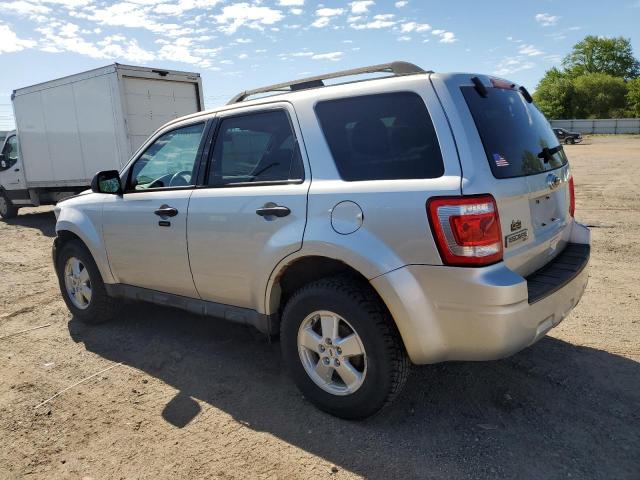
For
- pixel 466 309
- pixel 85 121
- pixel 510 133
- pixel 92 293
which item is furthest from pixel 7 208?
pixel 466 309

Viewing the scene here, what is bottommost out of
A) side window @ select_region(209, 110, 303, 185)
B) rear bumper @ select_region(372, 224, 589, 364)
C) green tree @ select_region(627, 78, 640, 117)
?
rear bumper @ select_region(372, 224, 589, 364)

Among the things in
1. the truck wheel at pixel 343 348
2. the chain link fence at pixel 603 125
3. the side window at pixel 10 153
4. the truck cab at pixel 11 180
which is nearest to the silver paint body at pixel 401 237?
the truck wheel at pixel 343 348

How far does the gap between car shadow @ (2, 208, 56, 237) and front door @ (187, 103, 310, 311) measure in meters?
8.67

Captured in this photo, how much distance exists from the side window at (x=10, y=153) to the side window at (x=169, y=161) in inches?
448

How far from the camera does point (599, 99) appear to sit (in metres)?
73.3

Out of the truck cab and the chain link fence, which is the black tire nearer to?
the truck cab

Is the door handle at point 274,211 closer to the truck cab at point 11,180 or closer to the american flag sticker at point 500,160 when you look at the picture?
the american flag sticker at point 500,160

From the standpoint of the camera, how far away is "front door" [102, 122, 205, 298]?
12.2 ft

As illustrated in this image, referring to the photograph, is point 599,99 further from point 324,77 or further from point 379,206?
point 379,206

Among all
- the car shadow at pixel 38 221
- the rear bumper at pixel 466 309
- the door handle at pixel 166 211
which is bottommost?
the car shadow at pixel 38 221

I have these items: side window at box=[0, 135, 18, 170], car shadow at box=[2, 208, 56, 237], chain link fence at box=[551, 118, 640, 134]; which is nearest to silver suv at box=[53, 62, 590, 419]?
car shadow at box=[2, 208, 56, 237]

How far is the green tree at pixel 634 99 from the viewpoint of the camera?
7129 centimetres

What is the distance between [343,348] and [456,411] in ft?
2.71

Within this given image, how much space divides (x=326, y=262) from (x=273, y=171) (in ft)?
2.28
